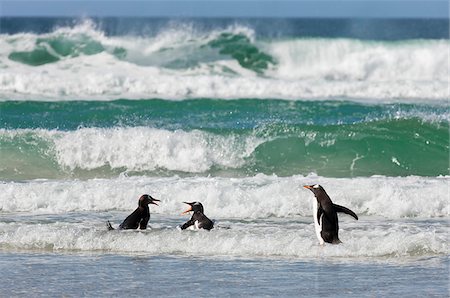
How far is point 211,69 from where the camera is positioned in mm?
27672

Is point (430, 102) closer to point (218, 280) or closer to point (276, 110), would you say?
point (276, 110)

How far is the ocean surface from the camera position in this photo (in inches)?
326

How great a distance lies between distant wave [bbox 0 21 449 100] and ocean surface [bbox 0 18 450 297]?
2.9 inches

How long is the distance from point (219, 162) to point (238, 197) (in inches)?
130

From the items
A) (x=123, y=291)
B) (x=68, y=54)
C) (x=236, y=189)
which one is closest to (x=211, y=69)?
(x=68, y=54)

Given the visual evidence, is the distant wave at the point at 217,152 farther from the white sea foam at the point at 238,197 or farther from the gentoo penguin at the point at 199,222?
the gentoo penguin at the point at 199,222

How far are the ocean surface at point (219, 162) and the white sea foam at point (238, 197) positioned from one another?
0.02 m

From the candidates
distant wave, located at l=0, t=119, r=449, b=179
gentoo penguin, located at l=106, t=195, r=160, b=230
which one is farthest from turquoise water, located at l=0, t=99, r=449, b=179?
gentoo penguin, located at l=106, t=195, r=160, b=230

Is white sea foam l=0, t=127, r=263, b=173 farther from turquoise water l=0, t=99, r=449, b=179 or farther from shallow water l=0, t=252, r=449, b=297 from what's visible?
shallow water l=0, t=252, r=449, b=297

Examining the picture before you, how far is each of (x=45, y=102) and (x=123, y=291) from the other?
561 inches

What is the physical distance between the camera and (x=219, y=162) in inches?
583

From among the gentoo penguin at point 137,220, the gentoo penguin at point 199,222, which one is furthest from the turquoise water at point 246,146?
the gentoo penguin at point 199,222

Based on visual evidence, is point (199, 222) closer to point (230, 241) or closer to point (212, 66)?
point (230, 241)

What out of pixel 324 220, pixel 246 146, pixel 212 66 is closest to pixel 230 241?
pixel 324 220
